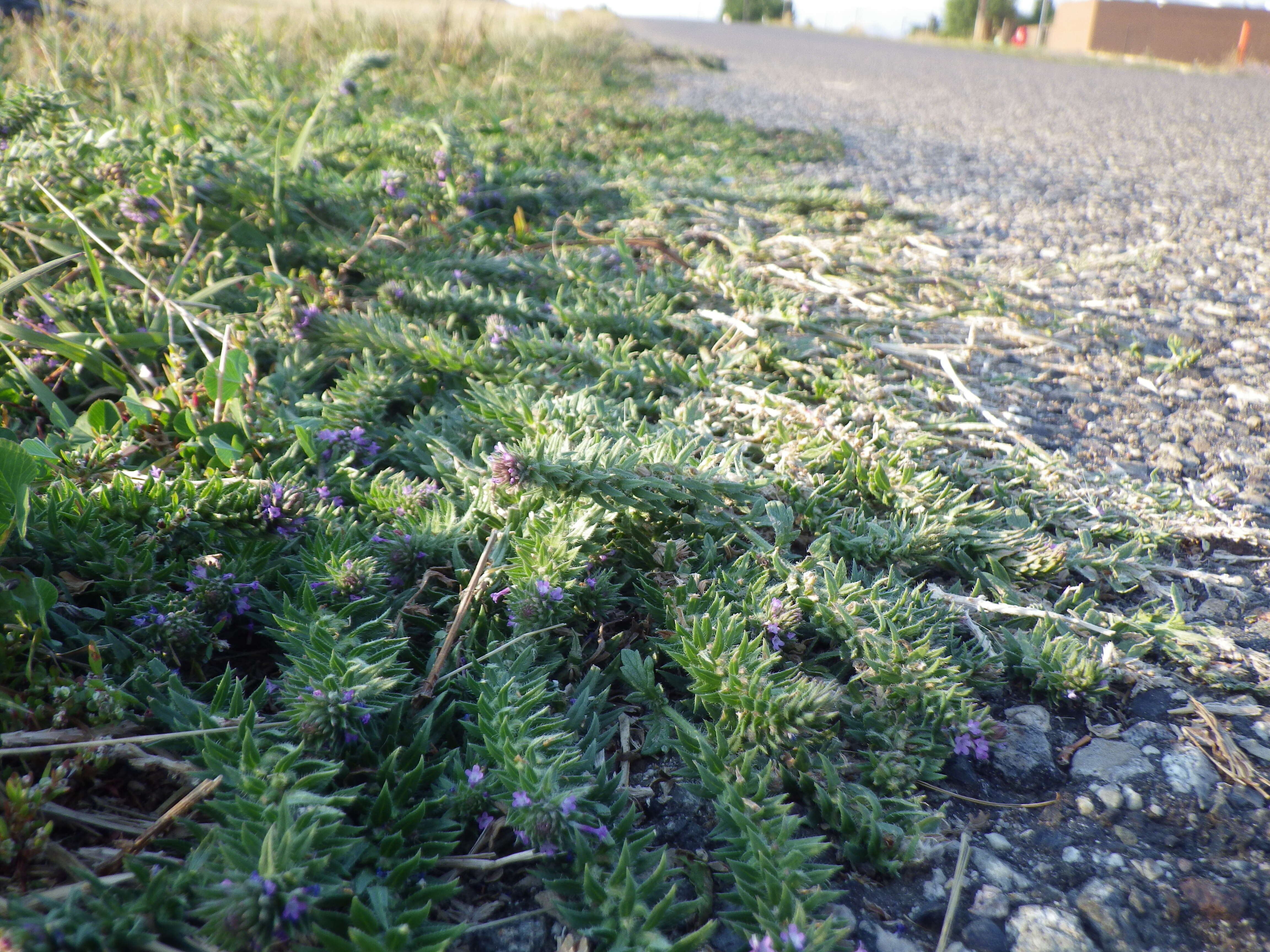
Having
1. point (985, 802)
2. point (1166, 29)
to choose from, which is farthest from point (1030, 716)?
point (1166, 29)

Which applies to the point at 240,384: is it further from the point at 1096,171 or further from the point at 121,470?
the point at 1096,171

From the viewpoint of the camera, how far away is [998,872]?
1.28 metres

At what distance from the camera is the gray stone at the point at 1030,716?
1.57 meters

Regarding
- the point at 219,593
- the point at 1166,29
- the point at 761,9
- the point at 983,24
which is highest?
the point at 761,9

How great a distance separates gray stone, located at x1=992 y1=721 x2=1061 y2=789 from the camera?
1.45 meters

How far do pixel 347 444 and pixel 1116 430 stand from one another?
235cm

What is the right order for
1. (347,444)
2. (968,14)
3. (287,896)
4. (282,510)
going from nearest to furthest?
1. (287,896)
2. (282,510)
3. (347,444)
4. (968,14)

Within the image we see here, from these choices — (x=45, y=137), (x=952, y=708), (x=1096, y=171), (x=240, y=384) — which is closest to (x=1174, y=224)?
(x=1096, y=171)

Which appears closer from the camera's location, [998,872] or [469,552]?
[998,872]

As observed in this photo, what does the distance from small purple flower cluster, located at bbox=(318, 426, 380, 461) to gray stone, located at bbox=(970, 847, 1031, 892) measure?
1677mm

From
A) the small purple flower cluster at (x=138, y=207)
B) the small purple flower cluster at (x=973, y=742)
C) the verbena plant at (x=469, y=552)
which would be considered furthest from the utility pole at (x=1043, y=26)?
the small purple flower cluster at (x=973, y=742)

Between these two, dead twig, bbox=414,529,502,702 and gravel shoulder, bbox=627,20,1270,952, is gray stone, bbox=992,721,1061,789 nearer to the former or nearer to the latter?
gravel shoulder, bbox=627,20,1270,952

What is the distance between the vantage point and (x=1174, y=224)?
455cm

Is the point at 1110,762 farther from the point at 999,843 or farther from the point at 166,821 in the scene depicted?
the point at 166,821
